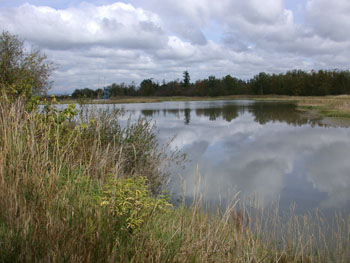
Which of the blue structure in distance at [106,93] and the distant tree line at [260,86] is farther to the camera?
the distant tree line at [260,86]

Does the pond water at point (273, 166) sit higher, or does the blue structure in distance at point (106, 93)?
the blue structure in distance at point (106, 93)

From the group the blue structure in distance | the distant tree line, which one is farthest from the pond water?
the distant tree line

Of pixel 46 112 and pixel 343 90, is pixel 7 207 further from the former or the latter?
pixel 343 90

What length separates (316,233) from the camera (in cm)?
526

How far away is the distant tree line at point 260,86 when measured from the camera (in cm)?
6825

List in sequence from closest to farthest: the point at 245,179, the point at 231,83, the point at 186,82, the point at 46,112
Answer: the point at 46,112, the point at 245,179, the point at 231,83, the point at 186,82

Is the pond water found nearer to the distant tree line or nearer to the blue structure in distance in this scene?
the blue structure in distance

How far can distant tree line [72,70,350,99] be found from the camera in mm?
68250

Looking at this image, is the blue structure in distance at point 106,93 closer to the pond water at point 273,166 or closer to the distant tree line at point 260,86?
the pond water at point 273,166

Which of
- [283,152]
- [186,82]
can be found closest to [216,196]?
[283,152]

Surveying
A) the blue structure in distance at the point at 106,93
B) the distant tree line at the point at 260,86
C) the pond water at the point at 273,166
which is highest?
the distant tree line at the point at 260,86

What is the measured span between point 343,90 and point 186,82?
51.1 meters

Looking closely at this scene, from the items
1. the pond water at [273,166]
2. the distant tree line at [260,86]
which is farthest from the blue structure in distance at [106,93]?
the distant tree line at [260,86]

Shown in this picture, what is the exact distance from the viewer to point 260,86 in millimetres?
82625
